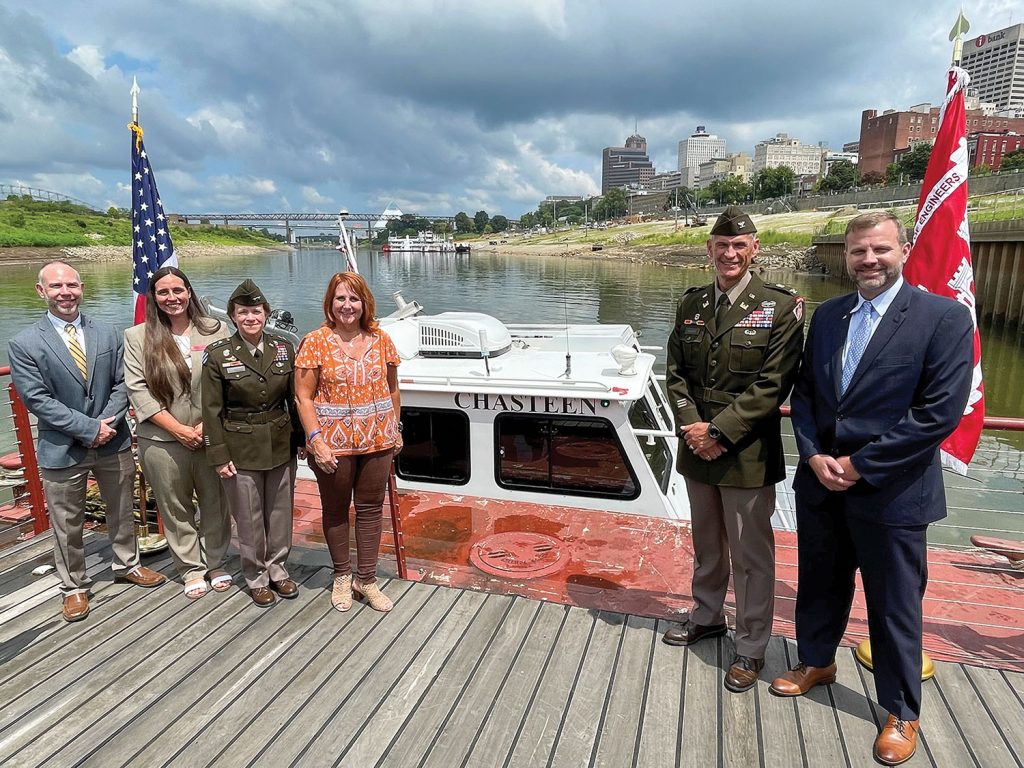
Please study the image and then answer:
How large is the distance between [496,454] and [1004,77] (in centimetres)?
23314

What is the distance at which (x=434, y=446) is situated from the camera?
5973 mm

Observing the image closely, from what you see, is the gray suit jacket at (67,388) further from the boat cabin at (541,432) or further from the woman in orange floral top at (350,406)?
the boat cabin at (541,432)

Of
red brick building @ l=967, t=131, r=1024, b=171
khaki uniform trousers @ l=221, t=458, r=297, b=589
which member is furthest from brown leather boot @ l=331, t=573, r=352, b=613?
red brick building @ l=967, t=131, r=1024, b=171

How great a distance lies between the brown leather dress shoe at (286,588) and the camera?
376 centimetres

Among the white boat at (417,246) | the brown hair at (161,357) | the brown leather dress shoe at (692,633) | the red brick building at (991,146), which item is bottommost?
the brown leather dress shoe at (692,633)

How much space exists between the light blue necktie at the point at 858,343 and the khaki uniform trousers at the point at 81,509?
3.90 m

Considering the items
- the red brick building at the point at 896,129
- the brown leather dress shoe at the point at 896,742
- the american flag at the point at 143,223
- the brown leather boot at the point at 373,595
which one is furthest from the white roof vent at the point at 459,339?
the red brick building at the point at 896,129

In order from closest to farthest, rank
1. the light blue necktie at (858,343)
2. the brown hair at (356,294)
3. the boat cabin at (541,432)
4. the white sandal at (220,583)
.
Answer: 1. the light blue necktie at (858,343)
2. the brown hair at (356,294)
3. the white sandal at (220,583)
4. the boat cabin at (541,432)

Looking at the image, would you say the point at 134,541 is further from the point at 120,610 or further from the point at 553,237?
the point at 553,237

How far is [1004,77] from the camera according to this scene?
574 feet

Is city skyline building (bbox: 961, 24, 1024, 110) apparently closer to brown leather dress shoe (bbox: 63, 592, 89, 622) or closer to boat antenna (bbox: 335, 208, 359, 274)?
boat antenna (bbox: 335, 208, 359, 274)

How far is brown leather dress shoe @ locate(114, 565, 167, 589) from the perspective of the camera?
3.91 m

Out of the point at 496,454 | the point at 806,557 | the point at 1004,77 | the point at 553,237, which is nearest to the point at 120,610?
the point at 496,454

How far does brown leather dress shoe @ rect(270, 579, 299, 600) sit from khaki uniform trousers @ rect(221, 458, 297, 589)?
0.02 meters
